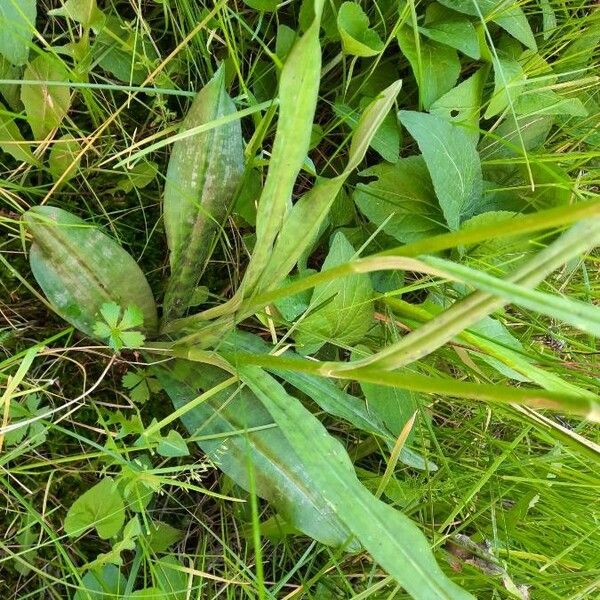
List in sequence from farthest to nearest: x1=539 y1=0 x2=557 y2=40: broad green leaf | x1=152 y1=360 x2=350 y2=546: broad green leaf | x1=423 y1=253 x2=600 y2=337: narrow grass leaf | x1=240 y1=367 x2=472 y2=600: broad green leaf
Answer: x1=539 y1=0 x2=557 y2=40: broad green leaf, x1=152 y1=360 x2=350 y2=546: broad green leaf, x1=240 y1=367 x2=472 y2=600: broad green leaf, x1=423 y1=253 x2=600 y2=337: narrow grass leaf

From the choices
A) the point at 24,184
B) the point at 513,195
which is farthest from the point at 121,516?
the point at 513,195

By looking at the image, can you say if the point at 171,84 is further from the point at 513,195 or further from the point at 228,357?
the point at 513,195

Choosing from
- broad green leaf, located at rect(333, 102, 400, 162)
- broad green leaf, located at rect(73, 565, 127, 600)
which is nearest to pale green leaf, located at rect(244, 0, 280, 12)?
broad green leaf, located at rect(333, 102, 400, 162)

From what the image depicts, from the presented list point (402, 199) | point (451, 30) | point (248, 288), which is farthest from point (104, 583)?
point (451, 30)

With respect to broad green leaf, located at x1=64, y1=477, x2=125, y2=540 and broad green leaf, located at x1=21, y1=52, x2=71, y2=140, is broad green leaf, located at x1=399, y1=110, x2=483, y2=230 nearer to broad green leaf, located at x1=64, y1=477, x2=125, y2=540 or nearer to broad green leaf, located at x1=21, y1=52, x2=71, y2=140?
broad green leaf, located at x1=21, y1=52, x2=71, y2=140

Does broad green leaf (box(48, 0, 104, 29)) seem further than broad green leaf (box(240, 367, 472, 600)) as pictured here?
Yes

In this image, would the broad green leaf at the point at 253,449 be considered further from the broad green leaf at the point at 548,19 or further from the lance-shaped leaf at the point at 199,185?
the broad green leaf at the point at 548,19

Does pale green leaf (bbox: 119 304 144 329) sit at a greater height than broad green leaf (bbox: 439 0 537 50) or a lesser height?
lesser

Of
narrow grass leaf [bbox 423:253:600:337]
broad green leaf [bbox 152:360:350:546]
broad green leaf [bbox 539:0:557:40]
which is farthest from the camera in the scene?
broad green leaf [bbox 539:0:557:40]
